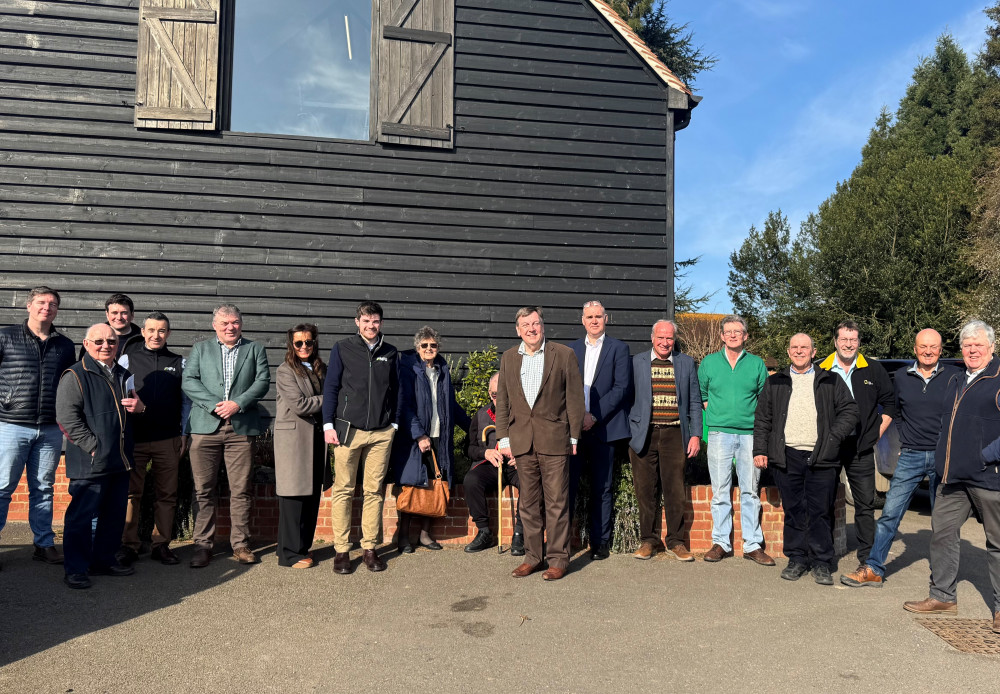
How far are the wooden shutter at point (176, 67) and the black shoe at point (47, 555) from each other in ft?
15.7

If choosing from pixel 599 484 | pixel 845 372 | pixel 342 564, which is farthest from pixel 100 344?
pixel 845 372

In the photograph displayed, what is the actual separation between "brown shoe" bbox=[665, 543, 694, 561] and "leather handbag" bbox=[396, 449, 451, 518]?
1896 mm

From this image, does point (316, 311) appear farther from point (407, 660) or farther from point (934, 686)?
point (934, 686)

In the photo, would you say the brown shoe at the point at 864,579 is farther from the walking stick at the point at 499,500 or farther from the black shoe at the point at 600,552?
the walking stick at the point at 499,500

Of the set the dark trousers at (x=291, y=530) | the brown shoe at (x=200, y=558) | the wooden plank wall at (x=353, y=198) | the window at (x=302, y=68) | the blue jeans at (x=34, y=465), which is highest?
the window at (x=302, y=68)

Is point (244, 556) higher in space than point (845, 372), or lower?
lower

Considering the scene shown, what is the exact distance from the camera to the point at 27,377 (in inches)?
211

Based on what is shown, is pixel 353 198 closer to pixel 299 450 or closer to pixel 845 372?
pixel 299 450

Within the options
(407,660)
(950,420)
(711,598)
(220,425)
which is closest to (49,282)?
(220,425)

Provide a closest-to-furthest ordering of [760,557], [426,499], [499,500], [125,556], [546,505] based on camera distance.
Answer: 1. [125,556]
2. [546,505]
3. [426,499]
4. [760,557]
5. [499,500]

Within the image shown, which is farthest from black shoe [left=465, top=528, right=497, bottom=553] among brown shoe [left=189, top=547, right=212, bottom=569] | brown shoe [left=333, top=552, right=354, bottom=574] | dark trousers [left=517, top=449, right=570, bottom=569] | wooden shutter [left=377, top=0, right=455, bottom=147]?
wooden shutter [left=377, top=0, right=455, bottom=147]

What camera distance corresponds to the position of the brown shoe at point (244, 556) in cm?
572

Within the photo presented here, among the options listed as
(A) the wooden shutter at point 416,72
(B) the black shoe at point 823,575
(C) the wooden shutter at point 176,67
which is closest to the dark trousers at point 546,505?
(B) the black shoe at point 823,575

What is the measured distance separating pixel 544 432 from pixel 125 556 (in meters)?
3.13
